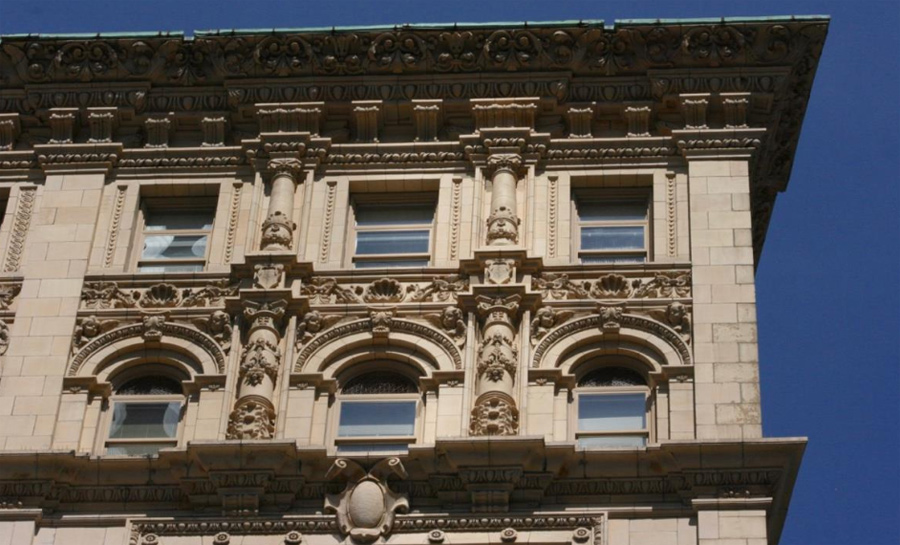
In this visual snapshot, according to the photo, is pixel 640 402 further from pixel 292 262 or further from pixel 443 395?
pixel 292 262

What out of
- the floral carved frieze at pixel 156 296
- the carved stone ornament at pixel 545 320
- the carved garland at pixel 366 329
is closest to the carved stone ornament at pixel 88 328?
the floral carved frieze at pixel 156 296

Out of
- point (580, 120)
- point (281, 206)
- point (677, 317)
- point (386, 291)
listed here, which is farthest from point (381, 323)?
point (580, 120)

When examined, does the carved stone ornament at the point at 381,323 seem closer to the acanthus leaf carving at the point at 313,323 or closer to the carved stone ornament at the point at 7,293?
the acanthus leaf carving at the point at 313,323

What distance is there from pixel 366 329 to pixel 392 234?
2.96 metres

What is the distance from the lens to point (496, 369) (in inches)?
1764

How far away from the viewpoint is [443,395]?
45188 mm

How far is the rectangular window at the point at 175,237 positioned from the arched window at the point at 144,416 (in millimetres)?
2631

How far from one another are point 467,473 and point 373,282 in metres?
4.88

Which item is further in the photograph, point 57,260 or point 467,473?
point 57,260

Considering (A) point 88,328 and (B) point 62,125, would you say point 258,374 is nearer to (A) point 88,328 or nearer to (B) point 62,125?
(A) point 88,328

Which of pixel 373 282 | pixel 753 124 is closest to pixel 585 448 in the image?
pixel 373 282

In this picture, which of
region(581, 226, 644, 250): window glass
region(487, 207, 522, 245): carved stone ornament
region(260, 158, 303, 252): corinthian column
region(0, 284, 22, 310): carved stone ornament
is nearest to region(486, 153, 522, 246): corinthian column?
region(487, 207, 522, 245): carved stone ornament

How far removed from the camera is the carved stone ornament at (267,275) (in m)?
46.7

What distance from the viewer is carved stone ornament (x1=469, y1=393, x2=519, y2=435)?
144 ft
